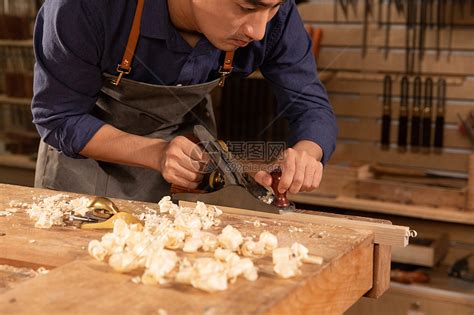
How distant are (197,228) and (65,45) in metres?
0.69

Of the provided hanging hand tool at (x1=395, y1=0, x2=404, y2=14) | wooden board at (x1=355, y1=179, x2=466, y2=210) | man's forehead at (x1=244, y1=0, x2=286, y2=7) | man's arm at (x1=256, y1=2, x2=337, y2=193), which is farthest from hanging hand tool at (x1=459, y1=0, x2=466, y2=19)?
man's forehead at (x1=244, y1=0, x2=286, y2=7)

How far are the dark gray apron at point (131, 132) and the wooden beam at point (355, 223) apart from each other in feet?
1.75

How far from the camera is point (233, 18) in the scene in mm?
1816

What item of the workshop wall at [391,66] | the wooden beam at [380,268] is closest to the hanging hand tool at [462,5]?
the workshop wall at [391,66]

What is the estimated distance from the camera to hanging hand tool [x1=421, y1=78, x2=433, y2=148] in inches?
150

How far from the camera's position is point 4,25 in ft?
15.4

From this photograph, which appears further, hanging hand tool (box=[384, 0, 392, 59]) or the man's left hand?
hanging hand tool (box=[384, 0, 392, 59])

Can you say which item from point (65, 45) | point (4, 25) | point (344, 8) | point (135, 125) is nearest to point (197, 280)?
point (65, 45)

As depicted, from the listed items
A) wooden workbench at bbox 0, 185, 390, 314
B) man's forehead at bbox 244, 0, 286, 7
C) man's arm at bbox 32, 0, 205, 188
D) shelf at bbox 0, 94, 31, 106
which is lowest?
shelf at bbox 0, 94, 31, 106

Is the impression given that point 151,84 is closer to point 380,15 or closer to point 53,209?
point 53,209

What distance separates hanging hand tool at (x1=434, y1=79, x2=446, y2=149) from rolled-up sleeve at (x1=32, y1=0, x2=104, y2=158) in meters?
2.11

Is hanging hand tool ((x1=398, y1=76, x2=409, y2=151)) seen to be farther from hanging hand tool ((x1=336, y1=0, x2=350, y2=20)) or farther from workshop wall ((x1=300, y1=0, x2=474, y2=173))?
hanging hand tool ((x1=336, y1=0, x2=350, y2=20))

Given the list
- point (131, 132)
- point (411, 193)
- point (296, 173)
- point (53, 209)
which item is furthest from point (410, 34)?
point (53, 209)

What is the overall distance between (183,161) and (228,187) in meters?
0.13
